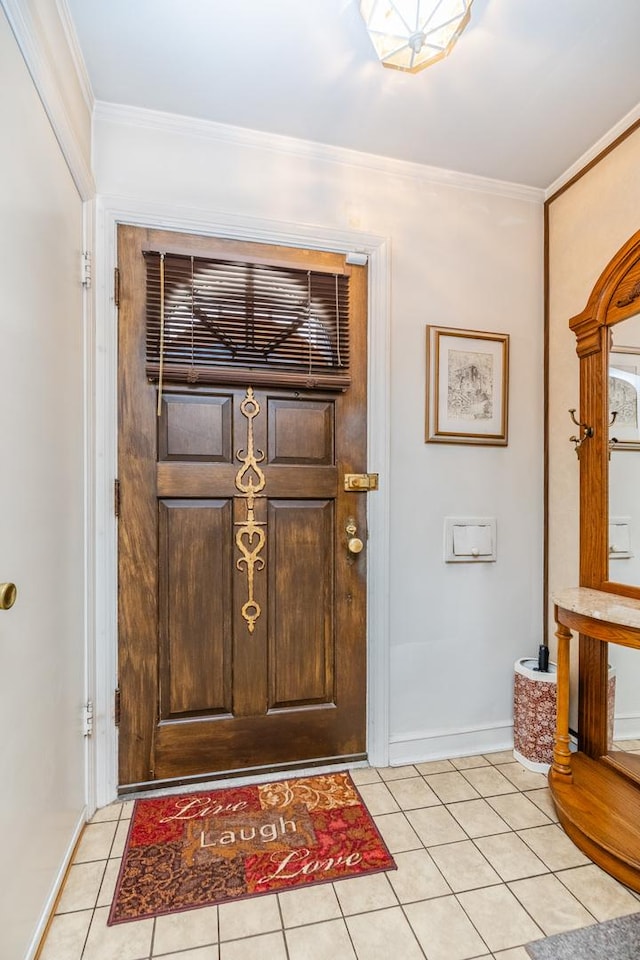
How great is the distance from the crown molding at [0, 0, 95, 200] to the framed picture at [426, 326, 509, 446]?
1.39 meters

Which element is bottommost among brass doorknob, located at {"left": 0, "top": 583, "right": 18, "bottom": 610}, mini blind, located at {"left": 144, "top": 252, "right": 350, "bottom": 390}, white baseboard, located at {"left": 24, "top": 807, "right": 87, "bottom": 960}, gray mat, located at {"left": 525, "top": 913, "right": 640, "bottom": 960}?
gray mat, located at {"left": 525, "top": 913, "right": 640, "bottom": 960}

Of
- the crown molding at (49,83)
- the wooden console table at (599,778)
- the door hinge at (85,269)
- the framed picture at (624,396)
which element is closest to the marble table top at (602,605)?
the wooden console table at (599,778)

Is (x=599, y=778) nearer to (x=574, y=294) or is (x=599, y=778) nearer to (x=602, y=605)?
(x=602, y=605)

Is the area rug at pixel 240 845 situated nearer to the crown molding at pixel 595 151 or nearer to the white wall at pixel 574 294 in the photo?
the white wall at pixel 574 294

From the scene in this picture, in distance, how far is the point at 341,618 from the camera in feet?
6.51

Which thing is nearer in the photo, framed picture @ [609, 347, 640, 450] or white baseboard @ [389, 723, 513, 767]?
framed picture @ [609, 347, 640, 450]

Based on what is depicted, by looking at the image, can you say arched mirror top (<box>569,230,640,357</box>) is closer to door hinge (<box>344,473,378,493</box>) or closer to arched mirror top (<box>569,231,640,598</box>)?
arched mirror top (<box>569,231,640,598</box>)

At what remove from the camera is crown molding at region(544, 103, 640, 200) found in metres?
1.78

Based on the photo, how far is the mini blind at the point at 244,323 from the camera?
1783 millimetres

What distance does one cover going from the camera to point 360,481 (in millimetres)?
1986

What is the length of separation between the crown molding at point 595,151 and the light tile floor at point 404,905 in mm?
2511

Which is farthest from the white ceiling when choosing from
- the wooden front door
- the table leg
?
the table leg

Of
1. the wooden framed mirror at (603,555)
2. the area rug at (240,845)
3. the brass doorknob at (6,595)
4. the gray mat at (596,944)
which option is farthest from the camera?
the wooden framed mirror at (603,555)

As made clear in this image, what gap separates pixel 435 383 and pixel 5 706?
180cm
